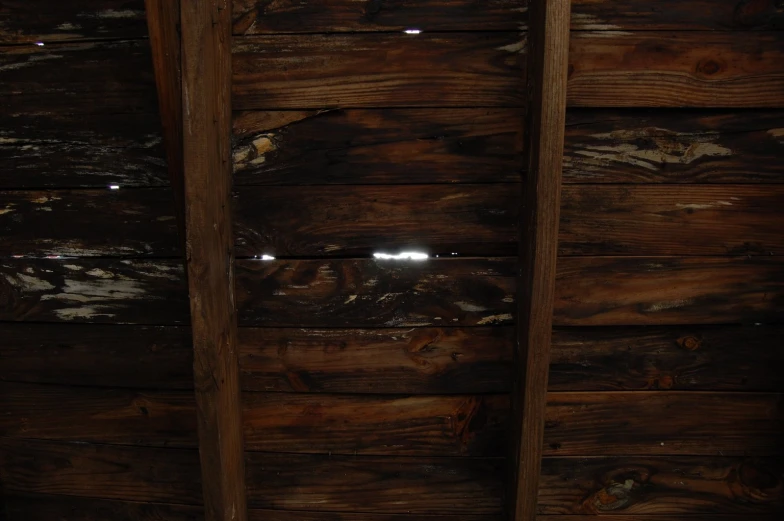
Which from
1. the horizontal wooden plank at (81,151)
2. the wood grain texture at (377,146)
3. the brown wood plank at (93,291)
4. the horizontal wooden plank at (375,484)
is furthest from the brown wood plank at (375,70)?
the horizontal wooden plank at (375,484)

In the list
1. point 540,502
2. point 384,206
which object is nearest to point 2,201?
point 384,206

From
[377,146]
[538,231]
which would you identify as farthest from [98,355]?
[538,231]

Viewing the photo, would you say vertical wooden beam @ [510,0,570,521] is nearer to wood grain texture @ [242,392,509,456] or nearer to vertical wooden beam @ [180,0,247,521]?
wood grain texture @ [242,392,509,456]

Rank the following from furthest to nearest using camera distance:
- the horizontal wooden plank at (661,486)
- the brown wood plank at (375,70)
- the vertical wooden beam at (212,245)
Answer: the horizontal wooden plank at (661,486) < the brown wood plank at (375,70) < the vertical wooden beam at (212,245)

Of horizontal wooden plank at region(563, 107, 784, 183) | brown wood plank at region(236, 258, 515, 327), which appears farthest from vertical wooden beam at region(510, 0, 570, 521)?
horizontal wooden plank at region(563, 107, 784, 183)

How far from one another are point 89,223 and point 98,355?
403 mm

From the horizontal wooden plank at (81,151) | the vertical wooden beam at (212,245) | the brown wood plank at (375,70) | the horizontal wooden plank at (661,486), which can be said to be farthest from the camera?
the horizontal wooden plank at (661,486)

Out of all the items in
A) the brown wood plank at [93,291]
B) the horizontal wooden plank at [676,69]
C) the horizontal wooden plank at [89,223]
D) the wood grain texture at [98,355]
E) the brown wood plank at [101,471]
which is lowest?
the brown wood plank at [101,471]

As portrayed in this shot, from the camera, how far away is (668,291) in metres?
1.43

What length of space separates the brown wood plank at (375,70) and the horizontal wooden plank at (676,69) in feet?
0.63

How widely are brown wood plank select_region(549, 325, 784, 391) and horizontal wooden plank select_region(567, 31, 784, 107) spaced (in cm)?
63

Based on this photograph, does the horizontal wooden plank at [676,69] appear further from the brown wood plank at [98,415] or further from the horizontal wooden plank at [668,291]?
the brown wood plank at [98,415]

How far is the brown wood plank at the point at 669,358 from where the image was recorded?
146 cm

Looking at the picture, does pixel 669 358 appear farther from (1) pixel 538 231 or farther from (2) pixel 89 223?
(2) pixel 89 223
